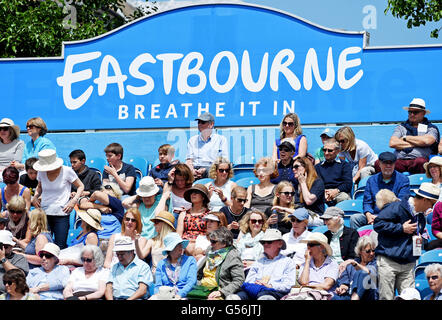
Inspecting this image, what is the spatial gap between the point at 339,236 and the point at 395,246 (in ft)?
1.97

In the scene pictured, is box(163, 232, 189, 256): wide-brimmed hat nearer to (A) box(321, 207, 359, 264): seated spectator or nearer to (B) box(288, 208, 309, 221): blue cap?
(B) box(288, 208, 309, 221): blue cap

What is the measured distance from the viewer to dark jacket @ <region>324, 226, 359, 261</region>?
332 inches

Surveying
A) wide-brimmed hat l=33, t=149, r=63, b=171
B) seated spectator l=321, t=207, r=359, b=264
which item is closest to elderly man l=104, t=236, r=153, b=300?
seated spectator l=321, t=207, r=359, b=264

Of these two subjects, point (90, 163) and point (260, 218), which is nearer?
point (260, 218)

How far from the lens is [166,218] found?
9547mm

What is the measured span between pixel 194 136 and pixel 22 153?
8.46 feet

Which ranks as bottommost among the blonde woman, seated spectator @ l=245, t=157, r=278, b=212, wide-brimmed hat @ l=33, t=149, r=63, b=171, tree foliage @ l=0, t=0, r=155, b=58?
seated spectator @ l=245, t=157, r=278, b=212

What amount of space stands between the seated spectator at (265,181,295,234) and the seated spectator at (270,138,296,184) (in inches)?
30.9

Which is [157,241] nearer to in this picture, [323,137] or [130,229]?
[130,229]

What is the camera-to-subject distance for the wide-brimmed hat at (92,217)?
9.79 m

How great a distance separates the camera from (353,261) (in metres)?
8.02
